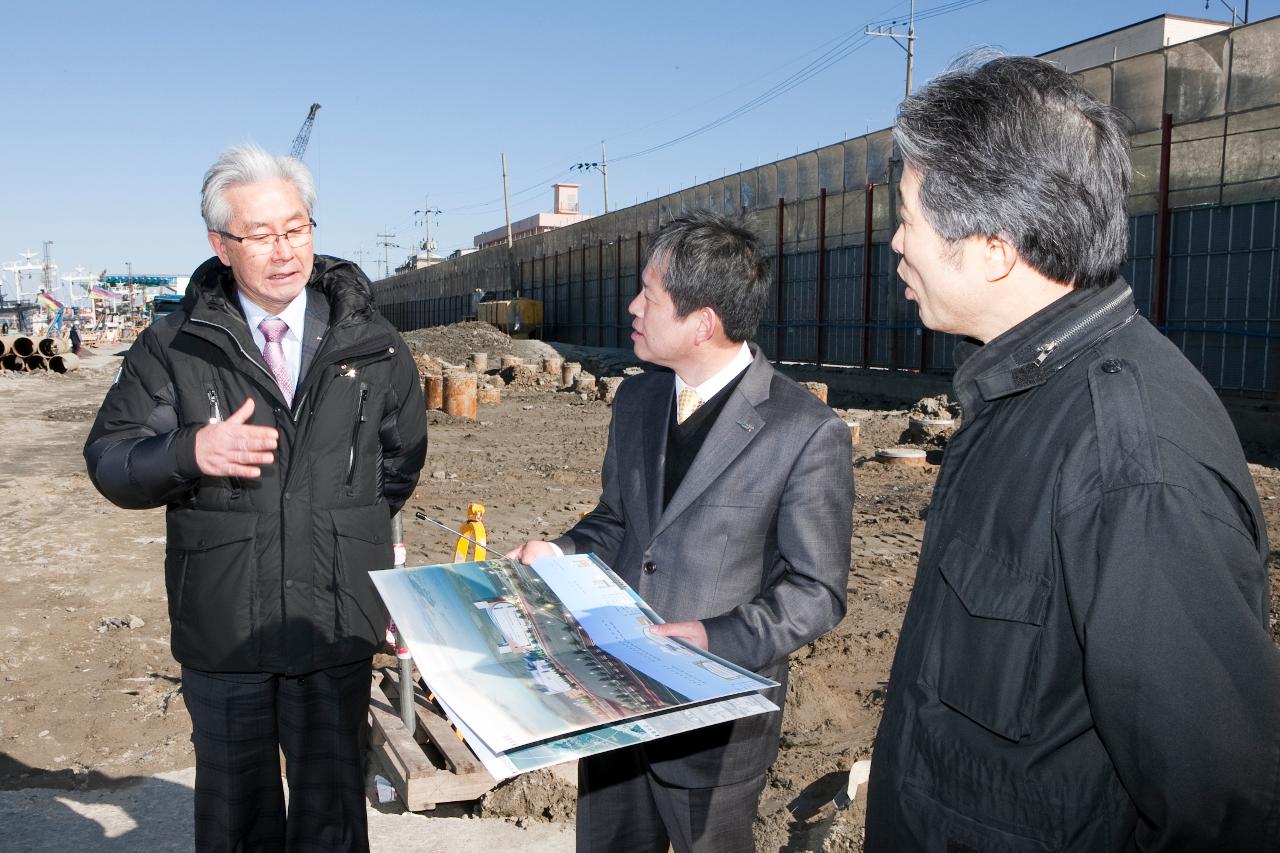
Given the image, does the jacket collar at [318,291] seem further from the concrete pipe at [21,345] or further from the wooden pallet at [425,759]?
the concrete pipe at [21,345]

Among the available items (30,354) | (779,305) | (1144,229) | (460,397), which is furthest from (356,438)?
(30,354)

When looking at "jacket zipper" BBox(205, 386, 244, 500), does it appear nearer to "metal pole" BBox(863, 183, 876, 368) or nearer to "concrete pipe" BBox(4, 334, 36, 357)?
"metal pole" BBox(863, 183, 876, 368)

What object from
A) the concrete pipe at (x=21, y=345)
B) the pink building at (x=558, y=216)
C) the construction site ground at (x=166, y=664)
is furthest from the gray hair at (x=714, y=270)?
the pink building at (x=558, y=216)

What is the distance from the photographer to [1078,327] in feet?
4.49

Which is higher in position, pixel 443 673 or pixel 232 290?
pixel 232 290

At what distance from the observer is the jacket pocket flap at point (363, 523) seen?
8.81ft

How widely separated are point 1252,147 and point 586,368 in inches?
767

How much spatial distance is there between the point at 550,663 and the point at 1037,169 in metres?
1.08

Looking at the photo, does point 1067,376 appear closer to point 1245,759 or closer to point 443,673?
point 1245,759

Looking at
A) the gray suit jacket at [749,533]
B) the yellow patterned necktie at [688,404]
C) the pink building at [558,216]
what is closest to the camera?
the gray suit jacket at [749,533]

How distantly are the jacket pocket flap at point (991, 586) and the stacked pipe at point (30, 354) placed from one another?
33914 mm

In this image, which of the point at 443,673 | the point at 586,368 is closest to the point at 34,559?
the point at 443,673

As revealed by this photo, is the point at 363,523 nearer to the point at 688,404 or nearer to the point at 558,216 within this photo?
the point at 688,404

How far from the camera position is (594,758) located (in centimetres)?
241
